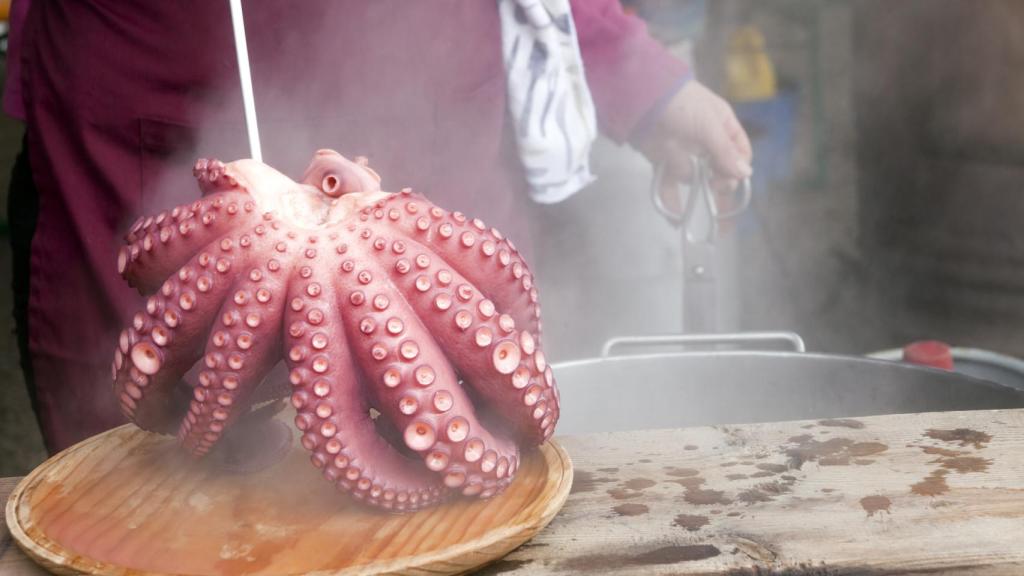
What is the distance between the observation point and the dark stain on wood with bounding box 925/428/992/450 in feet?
3.73

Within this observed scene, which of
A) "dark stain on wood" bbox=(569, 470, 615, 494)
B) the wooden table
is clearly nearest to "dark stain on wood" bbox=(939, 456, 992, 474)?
the wooden table

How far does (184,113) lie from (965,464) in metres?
1.28

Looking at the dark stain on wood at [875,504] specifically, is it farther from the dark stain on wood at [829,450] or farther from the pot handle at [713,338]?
the pot handle at [713,338]

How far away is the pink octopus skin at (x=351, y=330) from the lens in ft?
3.12

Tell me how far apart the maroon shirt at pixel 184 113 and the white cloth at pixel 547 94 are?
43 mm

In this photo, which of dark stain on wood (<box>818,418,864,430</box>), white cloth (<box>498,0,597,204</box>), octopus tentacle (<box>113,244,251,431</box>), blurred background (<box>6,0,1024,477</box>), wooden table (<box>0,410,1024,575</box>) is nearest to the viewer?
wooden table (<box>0,410,1024,575</box>)

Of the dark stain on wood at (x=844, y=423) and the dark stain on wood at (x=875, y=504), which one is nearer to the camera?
the dark stain on wood at (x=875, y=504)

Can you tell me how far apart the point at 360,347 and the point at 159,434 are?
0.41 m

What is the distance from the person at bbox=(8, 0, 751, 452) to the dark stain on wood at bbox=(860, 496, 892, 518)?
1.04 metres

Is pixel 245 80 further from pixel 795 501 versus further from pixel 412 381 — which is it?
pixel 795 501

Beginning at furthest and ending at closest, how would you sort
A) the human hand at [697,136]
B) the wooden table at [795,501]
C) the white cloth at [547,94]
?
1. the human hand at [697,136]
2. the white cloth at [547,94]
3. the wooden table at [795,501]

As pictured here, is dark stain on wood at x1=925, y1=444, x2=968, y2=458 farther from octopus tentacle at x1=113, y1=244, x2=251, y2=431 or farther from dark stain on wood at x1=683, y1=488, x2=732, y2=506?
octopus tentacle at x1=113, y1=244, x2=251, y2=431

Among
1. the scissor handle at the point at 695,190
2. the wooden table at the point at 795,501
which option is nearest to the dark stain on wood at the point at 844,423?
the wooden table at the point at 795,501

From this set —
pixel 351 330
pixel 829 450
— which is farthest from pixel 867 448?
pixel 351 330
